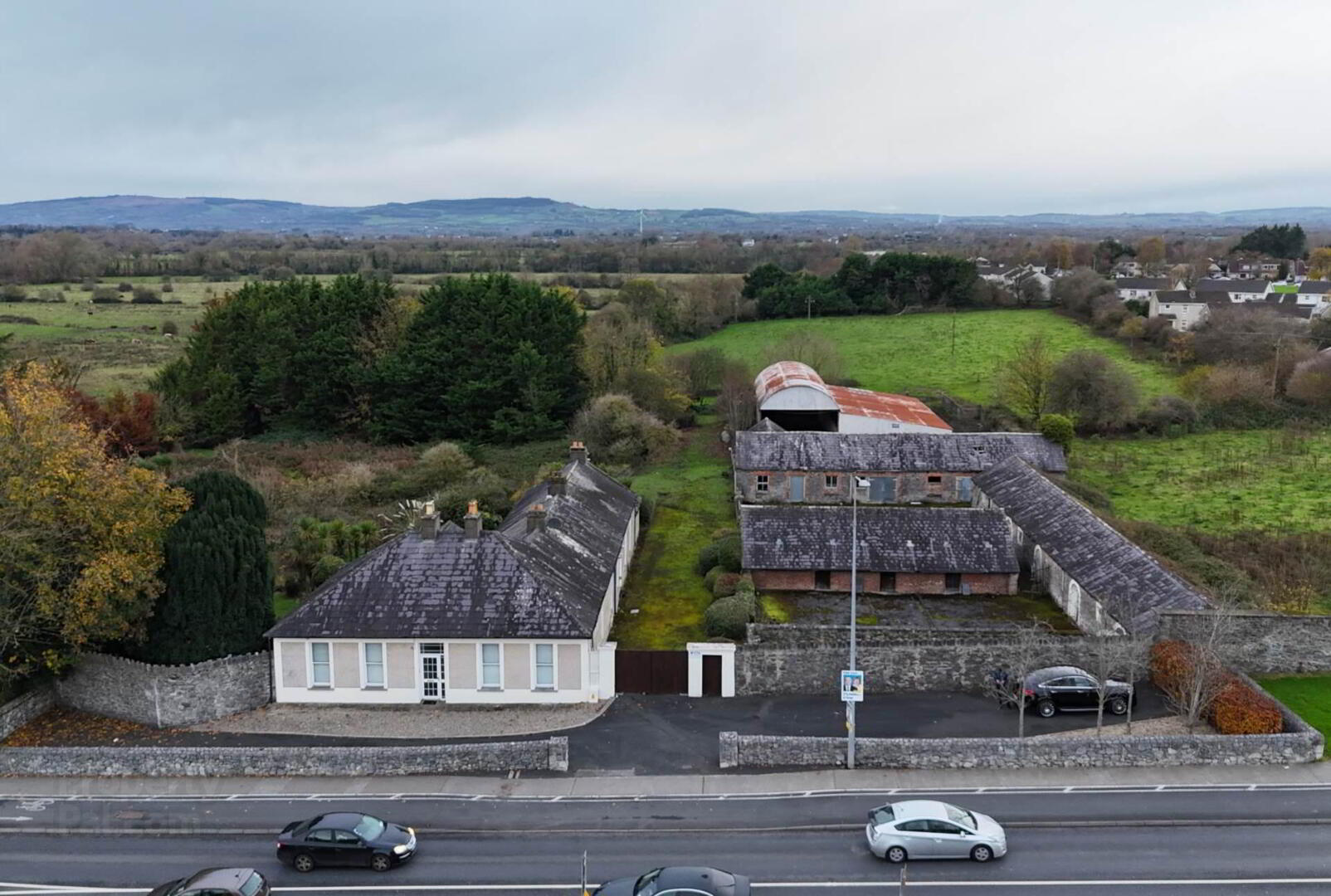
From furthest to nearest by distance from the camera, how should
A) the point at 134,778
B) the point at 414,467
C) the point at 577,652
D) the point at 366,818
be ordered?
1. the point at 414,467
2. the point at 577,652
3. the point at 134,778
4. the point at 366,818

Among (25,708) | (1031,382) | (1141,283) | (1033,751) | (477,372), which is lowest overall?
(25,708)

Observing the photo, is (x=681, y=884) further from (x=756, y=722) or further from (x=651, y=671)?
(x=651, y=671)

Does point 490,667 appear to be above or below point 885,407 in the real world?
below

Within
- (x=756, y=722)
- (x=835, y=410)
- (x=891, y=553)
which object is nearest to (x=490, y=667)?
(x=756, y=722)

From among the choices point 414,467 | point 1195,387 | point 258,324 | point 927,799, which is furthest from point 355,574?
point 1195,387

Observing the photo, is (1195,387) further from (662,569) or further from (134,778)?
(134,778)

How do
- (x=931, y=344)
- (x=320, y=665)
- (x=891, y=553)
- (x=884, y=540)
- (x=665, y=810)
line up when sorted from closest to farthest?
(x=665, y=810) → (x=320, y=665) → (x=891, y=553) → (x=884, y=540) → (x=931, y=344)
